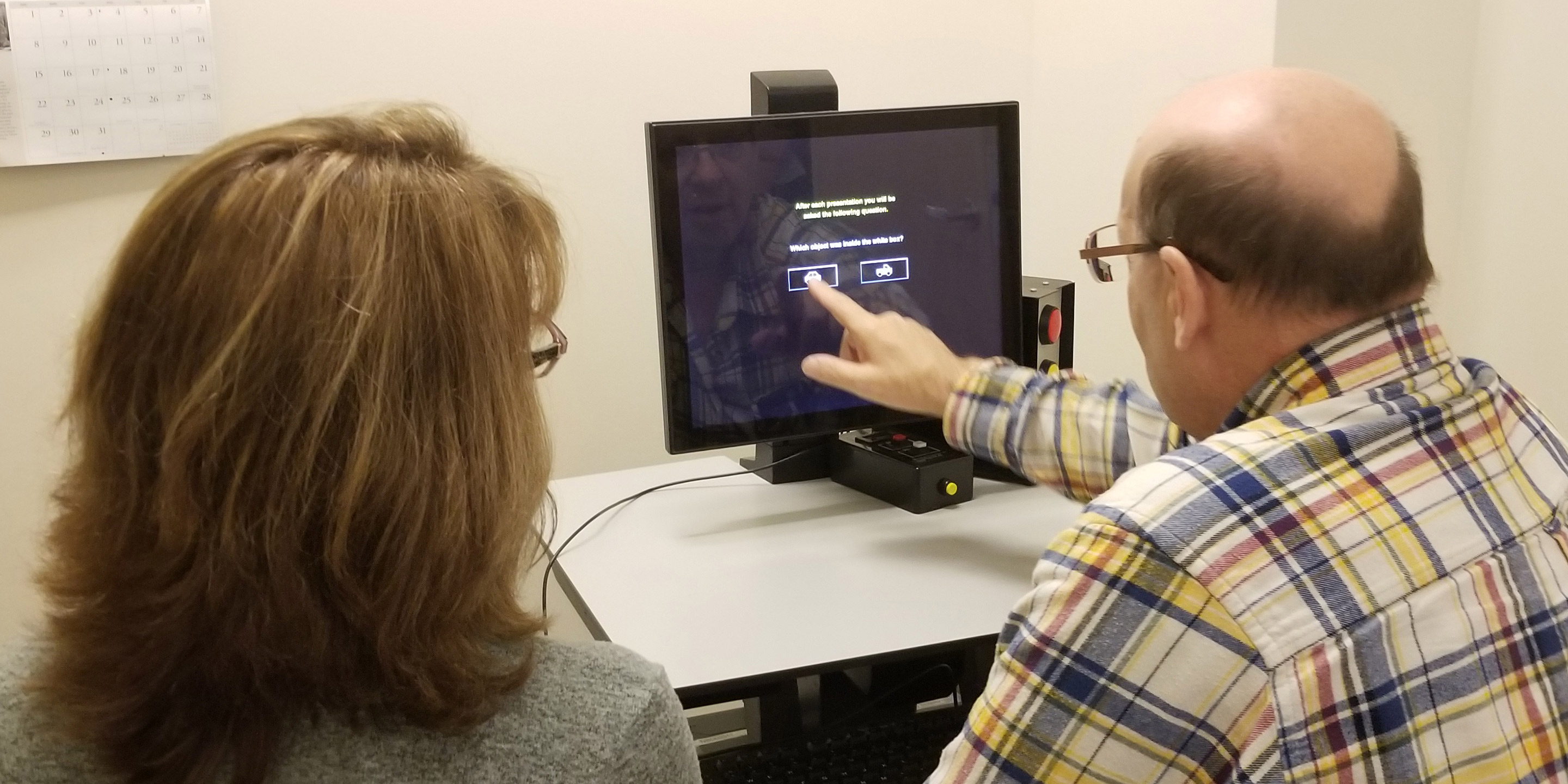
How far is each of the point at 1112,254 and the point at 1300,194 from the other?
212 mm

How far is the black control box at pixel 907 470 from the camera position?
5.75 feet

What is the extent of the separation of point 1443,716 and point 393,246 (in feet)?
2.65

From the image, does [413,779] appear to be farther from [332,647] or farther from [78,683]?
[78,683]

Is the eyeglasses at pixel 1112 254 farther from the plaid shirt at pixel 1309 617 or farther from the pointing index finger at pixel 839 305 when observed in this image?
the pointing index finger at pixel 839 305

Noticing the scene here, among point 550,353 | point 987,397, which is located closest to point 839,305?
point 987,397

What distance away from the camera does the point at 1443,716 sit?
931mm

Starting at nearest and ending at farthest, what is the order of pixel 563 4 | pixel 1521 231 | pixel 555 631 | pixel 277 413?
pixel 277 413 → pixel 1521 231 → pixel 563 4 → pixel 555 631

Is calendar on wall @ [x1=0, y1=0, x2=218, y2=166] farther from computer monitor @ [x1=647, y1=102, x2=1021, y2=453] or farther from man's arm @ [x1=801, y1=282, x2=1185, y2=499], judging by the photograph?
man's arm @ [x1=801, y1=282, x2=1185, y2=499]

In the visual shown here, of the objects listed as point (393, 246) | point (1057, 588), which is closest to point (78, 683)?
point (393, 246)

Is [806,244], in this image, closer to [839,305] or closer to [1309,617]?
[839,305]

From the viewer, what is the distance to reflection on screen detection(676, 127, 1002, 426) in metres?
1.60

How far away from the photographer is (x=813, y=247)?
5.39ft

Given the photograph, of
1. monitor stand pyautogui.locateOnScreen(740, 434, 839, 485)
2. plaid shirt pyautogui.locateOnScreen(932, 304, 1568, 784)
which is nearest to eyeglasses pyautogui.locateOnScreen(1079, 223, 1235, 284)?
plaid shirt pyautogui.locateOnScreen(932, 304, 1568, 784)

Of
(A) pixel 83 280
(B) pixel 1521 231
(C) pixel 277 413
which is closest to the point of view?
(C) pixel 277 413
